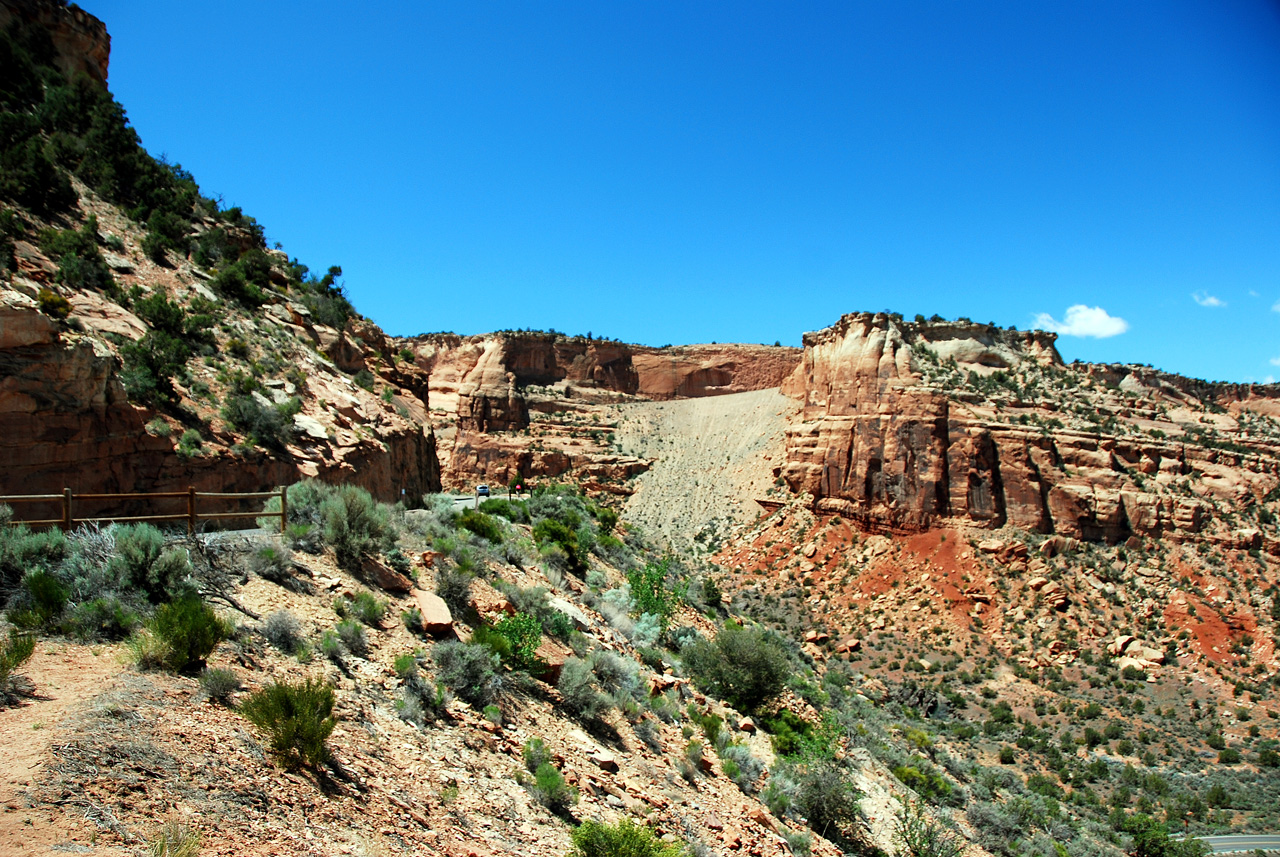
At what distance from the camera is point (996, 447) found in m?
37.3

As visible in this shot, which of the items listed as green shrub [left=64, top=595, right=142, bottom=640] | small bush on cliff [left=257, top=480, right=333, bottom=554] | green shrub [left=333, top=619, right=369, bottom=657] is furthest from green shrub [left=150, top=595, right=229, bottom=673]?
small bush on cliff [left=257, top=480, right=333, bottom=554]

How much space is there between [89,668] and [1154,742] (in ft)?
102

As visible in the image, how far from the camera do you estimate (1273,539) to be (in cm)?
3419

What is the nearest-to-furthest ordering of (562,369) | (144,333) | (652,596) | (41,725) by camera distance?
(41,725) → (144,333) → (652,596) → (562,369)

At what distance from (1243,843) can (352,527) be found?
2461 cm

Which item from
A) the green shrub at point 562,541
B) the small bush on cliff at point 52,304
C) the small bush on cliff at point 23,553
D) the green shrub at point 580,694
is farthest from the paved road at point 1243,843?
the small bush on cliff at point 52,304

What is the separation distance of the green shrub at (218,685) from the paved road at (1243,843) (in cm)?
2395

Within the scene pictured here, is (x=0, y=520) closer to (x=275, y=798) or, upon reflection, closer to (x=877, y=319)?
(x=275, y=798)

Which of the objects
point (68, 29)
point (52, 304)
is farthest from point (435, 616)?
point (68, 29)

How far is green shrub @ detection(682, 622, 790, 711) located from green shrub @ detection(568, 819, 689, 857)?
8.32 m

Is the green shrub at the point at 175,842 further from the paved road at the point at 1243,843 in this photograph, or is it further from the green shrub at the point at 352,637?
the paved road at the point at 1243,843

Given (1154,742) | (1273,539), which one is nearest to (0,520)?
(1154,742)

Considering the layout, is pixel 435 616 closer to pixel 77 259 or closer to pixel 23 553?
pixel 23 553

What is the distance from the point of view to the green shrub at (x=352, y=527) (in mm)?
10875
